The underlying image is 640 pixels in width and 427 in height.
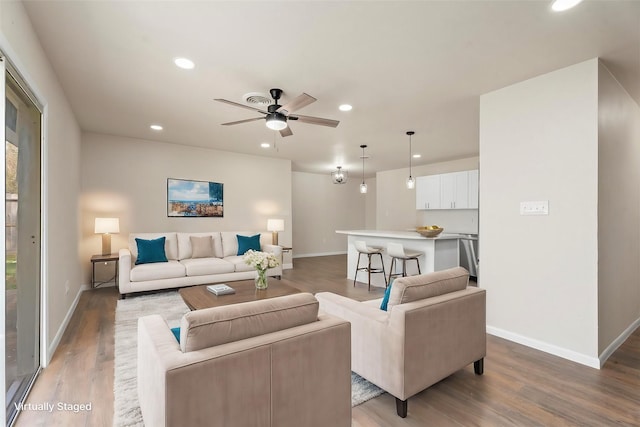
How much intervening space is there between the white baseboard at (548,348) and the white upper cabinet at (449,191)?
3604 mm

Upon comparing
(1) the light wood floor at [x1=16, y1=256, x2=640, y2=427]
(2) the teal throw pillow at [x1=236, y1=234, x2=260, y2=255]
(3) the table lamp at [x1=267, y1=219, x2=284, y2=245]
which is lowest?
(1) the light wood floor at [x1=16, y1=256, x2=640, y2=427]

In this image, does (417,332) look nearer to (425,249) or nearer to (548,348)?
(548,348)

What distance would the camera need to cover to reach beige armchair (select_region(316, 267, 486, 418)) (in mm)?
1834

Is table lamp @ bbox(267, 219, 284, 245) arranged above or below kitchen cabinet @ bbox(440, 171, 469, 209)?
below

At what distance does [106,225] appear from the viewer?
15.8 feet

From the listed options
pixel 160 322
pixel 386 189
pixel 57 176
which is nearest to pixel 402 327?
pixel 160 322

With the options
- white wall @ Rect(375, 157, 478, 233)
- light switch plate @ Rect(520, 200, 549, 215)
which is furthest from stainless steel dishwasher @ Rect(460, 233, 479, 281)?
light switch plate @ Rect(520, 200, 549, 215)

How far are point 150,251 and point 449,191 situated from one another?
19.2ft

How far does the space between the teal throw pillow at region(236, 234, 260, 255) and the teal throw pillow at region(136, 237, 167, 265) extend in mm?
1278

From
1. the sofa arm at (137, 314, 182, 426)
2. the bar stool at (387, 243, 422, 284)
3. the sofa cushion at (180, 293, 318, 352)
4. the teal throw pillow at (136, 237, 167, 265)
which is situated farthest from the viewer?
the teal throw pillow at (136, 237, 167, 265)

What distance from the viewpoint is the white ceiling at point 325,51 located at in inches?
79.7

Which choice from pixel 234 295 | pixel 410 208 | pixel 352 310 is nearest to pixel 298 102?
pixel 352 310

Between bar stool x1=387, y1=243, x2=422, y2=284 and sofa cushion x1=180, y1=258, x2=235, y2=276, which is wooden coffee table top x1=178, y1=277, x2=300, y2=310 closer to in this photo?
sofa cushion x1=180, y1=258, x2=235, y2=276

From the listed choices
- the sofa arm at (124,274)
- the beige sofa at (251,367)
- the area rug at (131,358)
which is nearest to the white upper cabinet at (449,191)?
the area rug at (131,358)
